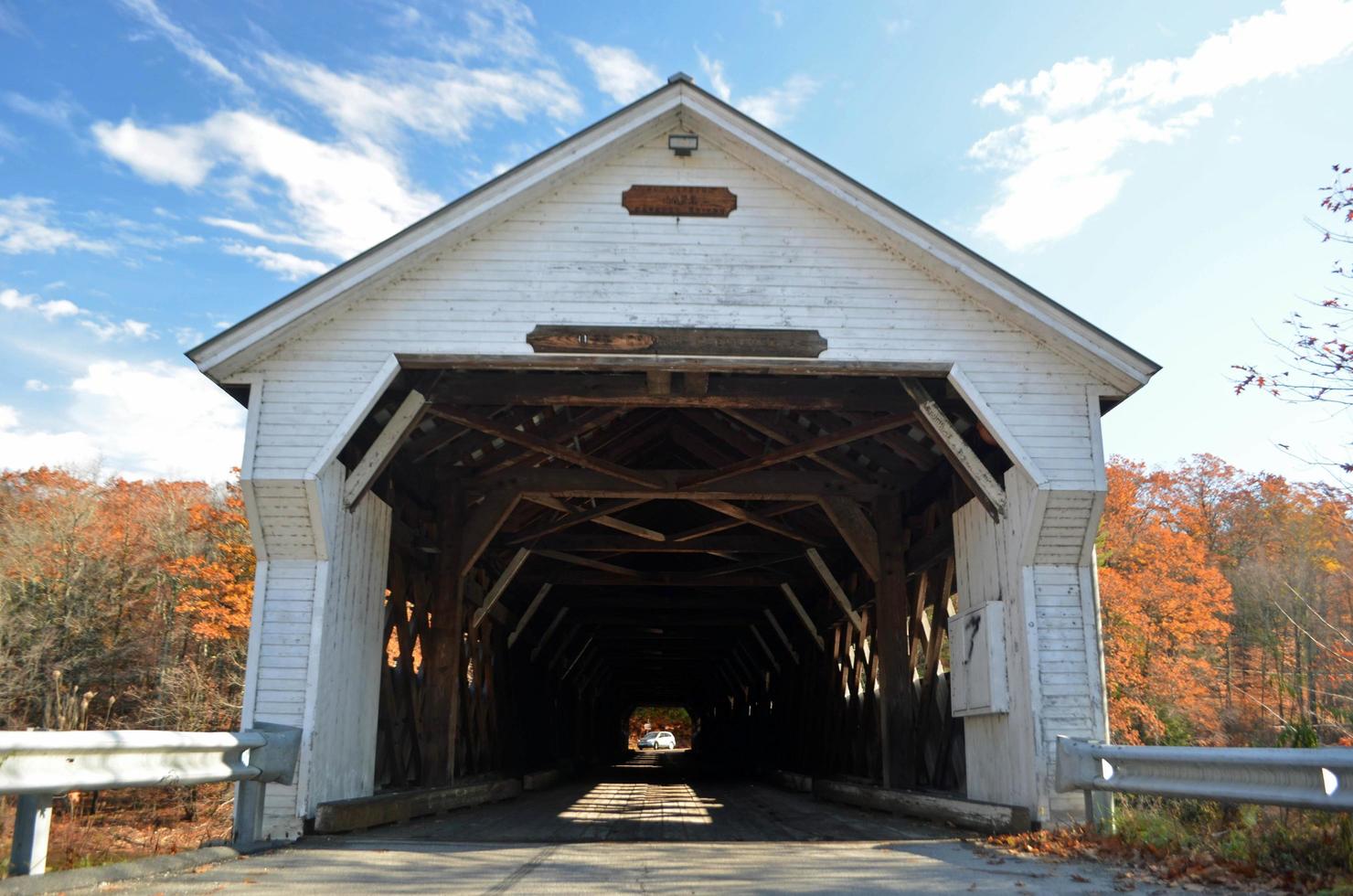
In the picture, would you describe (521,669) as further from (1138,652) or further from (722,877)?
(1138,652)

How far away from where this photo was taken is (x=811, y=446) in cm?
1063

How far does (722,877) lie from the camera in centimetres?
554

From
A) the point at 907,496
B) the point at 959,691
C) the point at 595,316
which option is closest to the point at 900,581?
the point at 907,496

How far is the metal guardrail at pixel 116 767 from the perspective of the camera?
172 inches

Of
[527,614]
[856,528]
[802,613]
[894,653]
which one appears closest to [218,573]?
[527,614]

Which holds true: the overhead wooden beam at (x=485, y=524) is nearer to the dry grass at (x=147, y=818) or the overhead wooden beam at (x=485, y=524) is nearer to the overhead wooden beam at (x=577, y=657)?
the dry grass at (x=147, y=818)

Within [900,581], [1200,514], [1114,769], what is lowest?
[1114,769]

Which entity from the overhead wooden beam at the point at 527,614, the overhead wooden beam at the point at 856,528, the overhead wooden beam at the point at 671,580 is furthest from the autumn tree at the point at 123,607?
the overhead wooden beam at the point at 856,528

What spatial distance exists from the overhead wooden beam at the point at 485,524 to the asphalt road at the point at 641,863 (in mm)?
3168

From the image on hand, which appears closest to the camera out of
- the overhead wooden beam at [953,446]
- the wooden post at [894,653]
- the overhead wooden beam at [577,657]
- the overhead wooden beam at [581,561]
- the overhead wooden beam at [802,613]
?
the overhead wooden beam at [953,446]

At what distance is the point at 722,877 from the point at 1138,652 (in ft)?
88.1

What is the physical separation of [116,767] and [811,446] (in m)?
6.92

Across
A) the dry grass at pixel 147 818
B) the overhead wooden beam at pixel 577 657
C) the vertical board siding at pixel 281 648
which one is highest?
the overhead wooden beam at pixel 577 657

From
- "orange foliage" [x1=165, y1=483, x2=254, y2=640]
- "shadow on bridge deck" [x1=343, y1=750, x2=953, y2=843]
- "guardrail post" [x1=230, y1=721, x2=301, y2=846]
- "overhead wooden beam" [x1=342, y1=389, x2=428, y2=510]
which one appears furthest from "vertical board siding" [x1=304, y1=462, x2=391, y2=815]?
"orange foliage" [x1=165, y1=483, x2=254, y2=640]
